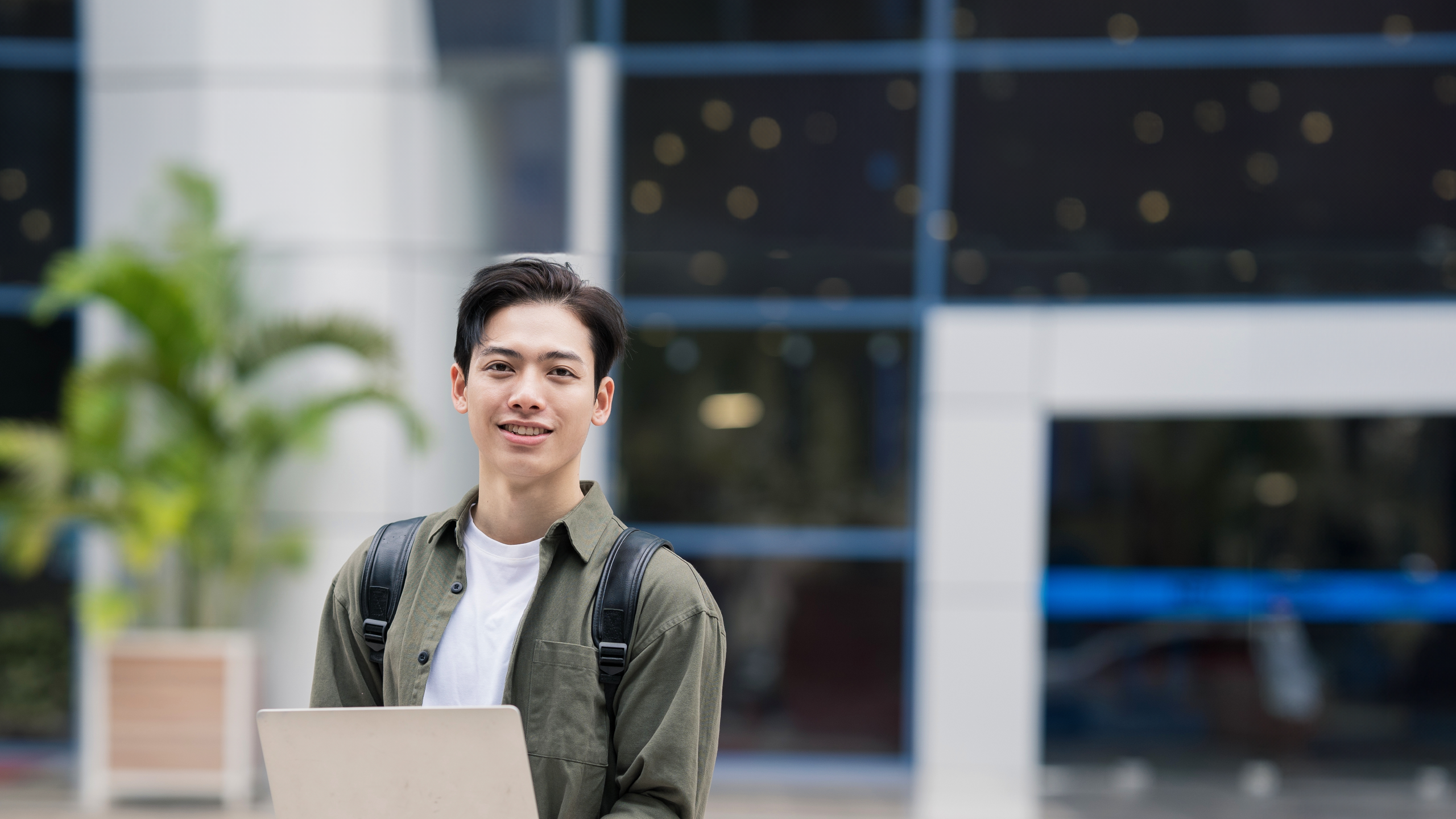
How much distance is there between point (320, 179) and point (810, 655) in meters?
4.83

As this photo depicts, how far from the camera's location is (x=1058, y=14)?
9555 millimetres

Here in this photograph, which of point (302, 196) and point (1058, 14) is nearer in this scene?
point (302, 196)

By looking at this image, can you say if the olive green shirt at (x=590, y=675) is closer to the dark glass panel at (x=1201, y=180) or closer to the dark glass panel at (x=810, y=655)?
the dark glass panel at (x=810, y=655)

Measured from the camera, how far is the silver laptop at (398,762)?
163cm

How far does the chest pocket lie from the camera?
5.84 ft

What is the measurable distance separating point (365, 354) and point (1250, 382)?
19.8 feet

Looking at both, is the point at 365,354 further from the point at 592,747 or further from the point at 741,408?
the point at 592,747

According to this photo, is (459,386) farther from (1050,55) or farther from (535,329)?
(1050,55)

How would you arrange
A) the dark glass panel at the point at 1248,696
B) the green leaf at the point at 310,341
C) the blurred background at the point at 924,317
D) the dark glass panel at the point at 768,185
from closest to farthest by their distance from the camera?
the green leaf at the point at 310,341 → the blurred background at the point at 924,317 → the dark glass panel at the point at 1248,696 → the dark glass panel at the point at 768,185

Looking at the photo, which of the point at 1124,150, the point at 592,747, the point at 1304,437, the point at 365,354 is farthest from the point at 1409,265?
the point at 592,747

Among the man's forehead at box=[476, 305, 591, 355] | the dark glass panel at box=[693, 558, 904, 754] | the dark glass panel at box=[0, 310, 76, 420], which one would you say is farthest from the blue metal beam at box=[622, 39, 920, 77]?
the man's forehead at box=[476, 305, 591, 355]

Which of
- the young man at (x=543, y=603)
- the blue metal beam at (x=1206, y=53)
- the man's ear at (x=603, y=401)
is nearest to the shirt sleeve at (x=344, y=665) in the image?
the young man at (x=543, y=603)

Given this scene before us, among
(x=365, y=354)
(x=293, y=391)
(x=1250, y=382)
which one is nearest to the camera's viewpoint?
(x=365, y=354)

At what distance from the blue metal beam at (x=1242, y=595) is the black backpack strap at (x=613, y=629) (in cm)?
796
